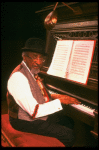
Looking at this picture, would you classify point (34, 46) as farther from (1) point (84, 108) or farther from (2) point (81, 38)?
(1) point (84, 108)

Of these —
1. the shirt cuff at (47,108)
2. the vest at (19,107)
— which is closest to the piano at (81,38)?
the shirt cuff at (47,108)

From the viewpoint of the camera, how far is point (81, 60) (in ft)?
5.84

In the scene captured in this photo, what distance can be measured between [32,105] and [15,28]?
2548 mm

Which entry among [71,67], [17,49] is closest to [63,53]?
[71,67]

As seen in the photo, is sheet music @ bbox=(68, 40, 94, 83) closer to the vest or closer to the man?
the man

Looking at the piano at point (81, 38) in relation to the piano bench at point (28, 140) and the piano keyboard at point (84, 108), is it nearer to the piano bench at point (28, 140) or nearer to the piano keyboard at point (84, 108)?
the piano keyboard at point (84, 108)

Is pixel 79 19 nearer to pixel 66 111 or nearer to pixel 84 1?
pixel 84 1

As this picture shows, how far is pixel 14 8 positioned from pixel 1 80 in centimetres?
199

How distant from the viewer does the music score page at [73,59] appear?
1.72 metres

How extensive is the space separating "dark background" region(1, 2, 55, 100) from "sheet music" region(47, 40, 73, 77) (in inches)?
43.2

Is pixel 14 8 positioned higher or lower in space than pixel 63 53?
higher

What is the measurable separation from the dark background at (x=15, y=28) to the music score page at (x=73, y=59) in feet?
3.90

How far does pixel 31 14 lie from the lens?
3287 mm

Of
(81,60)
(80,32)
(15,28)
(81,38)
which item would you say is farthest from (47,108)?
(15,28)
